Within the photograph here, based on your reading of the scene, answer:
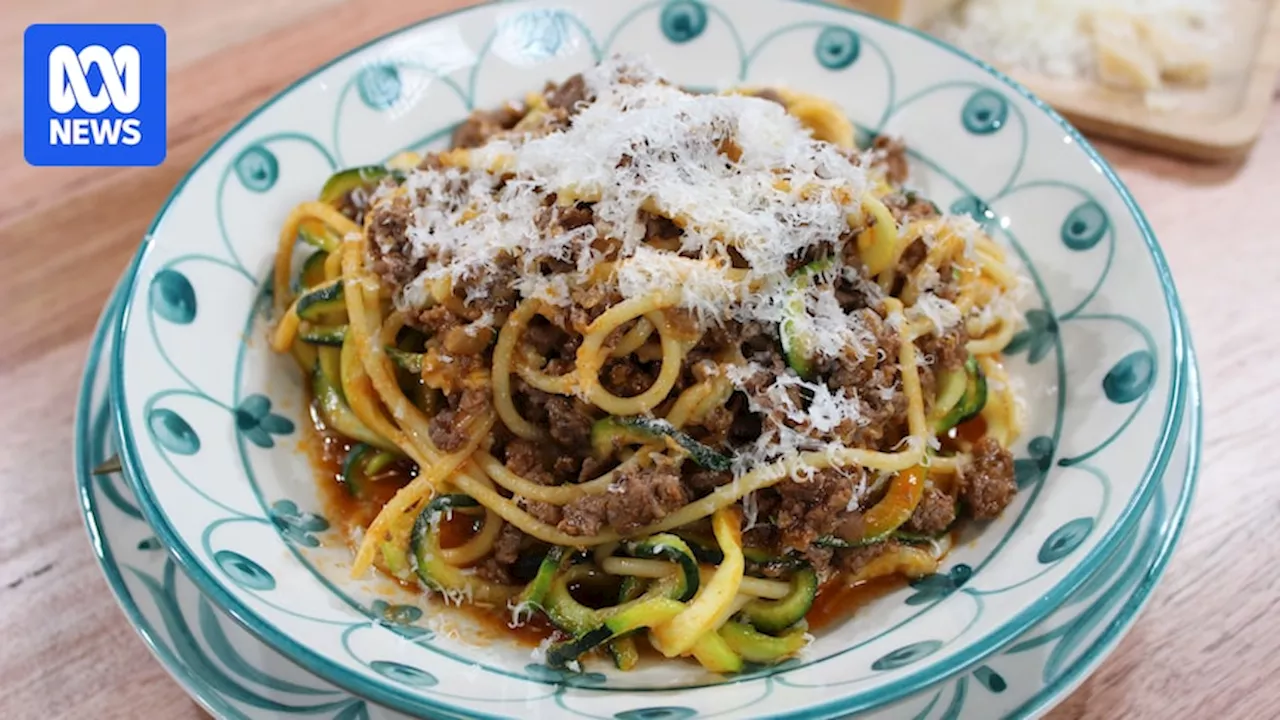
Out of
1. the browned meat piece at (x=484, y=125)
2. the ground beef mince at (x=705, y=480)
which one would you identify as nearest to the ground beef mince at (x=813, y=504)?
the ground beef mince at (x=705, y=480)

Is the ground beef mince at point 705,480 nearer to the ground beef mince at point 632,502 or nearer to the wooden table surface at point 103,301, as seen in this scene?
the ground beef mince at point 632,502

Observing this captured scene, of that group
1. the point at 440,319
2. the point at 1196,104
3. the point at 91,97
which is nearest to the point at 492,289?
the point at 440,319

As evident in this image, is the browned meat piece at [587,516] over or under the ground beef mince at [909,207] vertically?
under

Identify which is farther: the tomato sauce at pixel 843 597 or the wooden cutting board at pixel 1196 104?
the wooden cutting board at pixel 1196 104

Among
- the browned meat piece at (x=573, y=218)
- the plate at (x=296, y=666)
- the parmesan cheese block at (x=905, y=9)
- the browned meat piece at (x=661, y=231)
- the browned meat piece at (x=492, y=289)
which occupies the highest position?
the parmesan cheese block at (x=905, y=9)

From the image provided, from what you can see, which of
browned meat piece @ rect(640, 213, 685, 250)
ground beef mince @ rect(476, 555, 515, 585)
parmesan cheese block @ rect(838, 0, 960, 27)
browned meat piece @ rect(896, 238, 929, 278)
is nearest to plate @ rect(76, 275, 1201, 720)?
ground beef mince @ rect(476, 555, 515, 585)

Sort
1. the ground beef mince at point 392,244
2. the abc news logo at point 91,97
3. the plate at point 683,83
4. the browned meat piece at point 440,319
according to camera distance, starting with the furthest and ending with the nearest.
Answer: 1. the abc news logo at point 91,97
2. the ground beef mince at point 392,244
3. the browned meat piece at point 440,319
4. the plate at point 683,83
